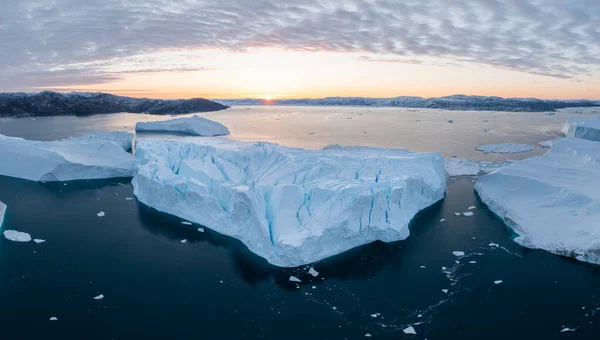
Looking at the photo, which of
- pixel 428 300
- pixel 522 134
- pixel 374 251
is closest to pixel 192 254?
pixel 374 251

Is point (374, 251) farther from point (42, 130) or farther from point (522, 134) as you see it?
point (42, 130)

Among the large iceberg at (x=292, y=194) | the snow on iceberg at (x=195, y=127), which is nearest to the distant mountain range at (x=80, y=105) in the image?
the snow on iceberg at (x=195, y=127)

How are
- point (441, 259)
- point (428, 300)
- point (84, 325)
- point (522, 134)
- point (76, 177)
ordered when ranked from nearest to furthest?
point (84, 325) → point (428, 300) → point (441, 259) → point (76, 177) → point (522, 134)

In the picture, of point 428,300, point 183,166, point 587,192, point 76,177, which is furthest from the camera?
point 76,177

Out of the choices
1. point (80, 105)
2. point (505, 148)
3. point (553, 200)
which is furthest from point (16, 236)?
point (80, 105)

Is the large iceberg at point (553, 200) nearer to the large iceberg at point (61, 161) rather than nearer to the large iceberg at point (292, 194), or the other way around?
the large iceberg at point (292, 194)

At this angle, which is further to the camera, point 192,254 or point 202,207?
point 202,207

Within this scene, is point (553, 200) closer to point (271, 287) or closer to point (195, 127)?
point (271, 287)
